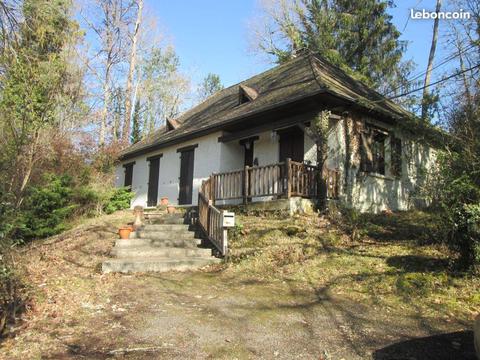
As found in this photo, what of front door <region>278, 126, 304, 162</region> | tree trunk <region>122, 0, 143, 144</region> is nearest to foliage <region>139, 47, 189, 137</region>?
tree trunk <region>122, 0, 143, 144</region>

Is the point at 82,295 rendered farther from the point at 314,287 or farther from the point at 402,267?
the point at 402,267

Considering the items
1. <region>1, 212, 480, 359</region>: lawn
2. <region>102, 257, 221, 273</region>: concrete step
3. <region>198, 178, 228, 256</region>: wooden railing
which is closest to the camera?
<region>1, 212, 480, 359</region>: lawn

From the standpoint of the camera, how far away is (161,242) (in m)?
9.70

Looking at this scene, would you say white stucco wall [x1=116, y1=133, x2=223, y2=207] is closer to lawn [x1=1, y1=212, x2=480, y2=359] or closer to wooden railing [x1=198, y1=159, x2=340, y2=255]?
wooden railing [x1=198, y1=159, x2=340, y2=255]

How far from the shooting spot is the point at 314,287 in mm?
6848

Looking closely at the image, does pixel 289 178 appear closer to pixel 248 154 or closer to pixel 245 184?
pixel 245 184

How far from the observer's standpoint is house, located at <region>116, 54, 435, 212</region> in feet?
37.2

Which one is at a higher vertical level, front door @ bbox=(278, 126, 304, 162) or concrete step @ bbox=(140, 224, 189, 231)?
front door @ bbox=(278, 126, 304, 162)

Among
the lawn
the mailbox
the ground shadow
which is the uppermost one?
the mailbox

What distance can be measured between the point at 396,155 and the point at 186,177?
7960 millimetres

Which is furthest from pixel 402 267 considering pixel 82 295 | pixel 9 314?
pixel 9 314

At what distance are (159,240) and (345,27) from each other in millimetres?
23021

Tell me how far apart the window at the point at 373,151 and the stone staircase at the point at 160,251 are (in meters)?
5.91

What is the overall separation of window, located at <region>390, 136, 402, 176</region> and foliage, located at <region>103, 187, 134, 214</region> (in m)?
10.6
